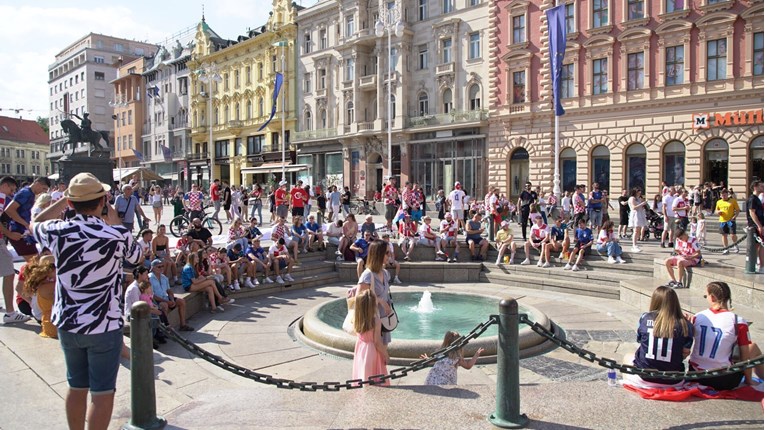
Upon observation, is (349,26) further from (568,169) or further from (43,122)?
(43,122)

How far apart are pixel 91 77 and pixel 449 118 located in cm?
7208

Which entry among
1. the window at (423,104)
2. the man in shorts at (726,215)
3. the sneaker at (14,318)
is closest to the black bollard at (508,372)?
the sneaker at (14,318)

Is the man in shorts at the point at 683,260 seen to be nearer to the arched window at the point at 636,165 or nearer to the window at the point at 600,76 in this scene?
the arched window at the point at 636,165

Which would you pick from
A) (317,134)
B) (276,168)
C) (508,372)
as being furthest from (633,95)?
(508,372)

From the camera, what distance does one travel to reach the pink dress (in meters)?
5.89

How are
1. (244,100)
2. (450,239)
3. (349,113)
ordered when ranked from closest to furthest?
1. (450,239)
2. (349,113)
3. (244,100)

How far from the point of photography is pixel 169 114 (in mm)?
69562

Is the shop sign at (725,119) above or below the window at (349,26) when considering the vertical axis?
below

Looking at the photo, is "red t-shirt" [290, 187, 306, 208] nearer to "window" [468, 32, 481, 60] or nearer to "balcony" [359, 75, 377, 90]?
"window" [468, 32, 481, 60]

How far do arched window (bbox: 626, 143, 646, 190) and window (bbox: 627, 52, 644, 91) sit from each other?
3.18 m

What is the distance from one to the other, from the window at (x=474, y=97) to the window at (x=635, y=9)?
10595 millimetres

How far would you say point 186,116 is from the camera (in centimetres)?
6762

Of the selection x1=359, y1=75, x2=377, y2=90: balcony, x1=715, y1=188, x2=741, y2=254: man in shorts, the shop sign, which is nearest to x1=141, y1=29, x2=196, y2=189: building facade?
x1=359, y1=75, x2=377, y2=90: balcony

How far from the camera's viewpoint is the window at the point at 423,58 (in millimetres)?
41375
